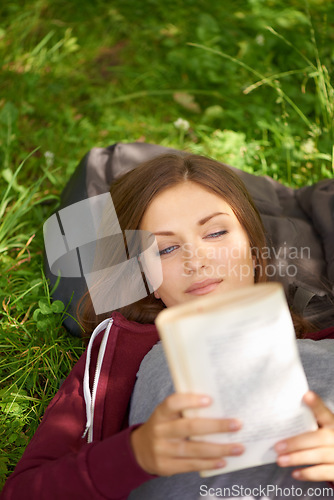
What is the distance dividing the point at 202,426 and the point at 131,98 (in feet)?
9.97

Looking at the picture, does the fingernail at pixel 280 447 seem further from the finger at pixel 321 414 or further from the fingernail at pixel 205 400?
the fingernail at pixel 205 400

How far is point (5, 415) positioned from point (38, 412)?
13 centimetres

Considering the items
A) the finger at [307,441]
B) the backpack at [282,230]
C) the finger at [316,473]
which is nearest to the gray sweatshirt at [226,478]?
the finger at [316,473]

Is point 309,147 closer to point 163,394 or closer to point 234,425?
point 163,394

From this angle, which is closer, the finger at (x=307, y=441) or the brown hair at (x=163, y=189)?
the finger at (x=307, y=441)

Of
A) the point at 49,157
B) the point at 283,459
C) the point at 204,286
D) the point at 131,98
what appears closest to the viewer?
the point at 283,459

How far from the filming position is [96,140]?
11.3 ft

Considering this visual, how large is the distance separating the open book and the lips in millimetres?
588

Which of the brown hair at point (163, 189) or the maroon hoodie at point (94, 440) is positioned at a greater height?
the brown hair at point (163, 189)

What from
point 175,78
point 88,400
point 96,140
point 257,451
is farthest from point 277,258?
point 175,78

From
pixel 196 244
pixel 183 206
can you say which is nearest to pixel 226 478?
pixel 196 244

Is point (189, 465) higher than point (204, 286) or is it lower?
lower

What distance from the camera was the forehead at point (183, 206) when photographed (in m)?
1.83

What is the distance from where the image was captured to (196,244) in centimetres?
176
